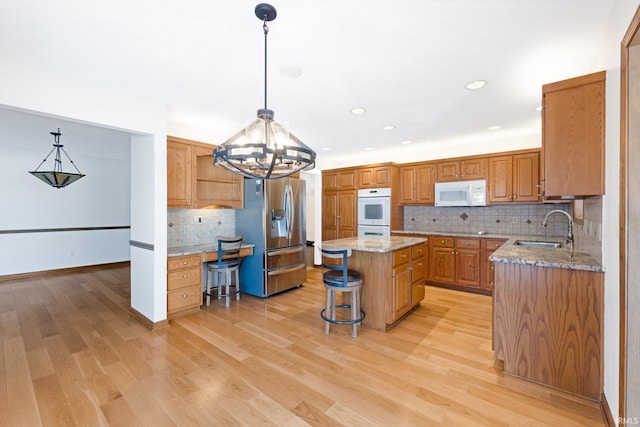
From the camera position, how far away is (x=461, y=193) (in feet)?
15.3

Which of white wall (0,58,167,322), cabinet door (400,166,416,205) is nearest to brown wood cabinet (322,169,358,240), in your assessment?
cabinet door (400,166,416,205)

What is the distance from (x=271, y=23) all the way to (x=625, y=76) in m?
2.04

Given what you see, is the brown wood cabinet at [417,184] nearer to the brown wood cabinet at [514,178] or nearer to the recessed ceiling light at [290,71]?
the brown wood cabinet at [514,178]

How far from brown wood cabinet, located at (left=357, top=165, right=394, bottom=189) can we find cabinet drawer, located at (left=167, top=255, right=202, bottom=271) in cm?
347

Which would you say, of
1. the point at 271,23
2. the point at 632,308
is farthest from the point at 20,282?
the point at 632,308

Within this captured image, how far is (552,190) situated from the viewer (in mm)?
1984

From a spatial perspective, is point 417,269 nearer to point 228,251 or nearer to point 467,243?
point 467,243

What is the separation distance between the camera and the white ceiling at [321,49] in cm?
164

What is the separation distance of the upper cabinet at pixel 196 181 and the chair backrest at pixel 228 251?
602 millimetres

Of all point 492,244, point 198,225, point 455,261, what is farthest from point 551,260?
point 198,225

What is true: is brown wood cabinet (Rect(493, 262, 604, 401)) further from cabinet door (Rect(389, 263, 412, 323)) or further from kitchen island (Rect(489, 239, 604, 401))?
cabinet door (Rect(389, 263, 412, 323))

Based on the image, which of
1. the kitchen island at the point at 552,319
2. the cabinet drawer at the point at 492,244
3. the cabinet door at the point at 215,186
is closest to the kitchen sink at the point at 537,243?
A: the cabinet drawer at the point at 492,244

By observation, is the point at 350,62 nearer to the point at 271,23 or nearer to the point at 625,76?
the point at 271,23

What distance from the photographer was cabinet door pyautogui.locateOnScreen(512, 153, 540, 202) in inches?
160
